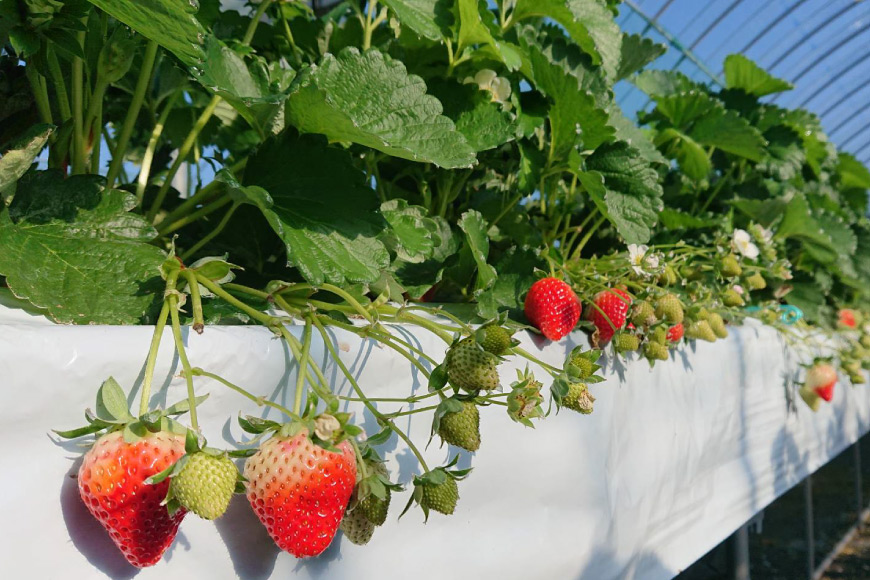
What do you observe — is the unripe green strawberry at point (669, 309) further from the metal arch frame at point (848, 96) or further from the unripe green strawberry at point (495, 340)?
the metal arch frame at point (848, 96)

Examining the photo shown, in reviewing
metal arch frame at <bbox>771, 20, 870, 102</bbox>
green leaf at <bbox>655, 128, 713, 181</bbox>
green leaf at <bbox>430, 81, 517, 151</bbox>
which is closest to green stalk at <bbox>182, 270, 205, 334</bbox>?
green leaf at <bbox>430, 81, 517, 151</bbox>

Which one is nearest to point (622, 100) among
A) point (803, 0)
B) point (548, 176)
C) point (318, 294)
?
point (803, 0)

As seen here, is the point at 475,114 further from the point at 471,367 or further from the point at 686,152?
the point at 686,152

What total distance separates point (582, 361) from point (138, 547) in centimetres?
29

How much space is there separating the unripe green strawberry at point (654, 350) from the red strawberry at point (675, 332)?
45mm

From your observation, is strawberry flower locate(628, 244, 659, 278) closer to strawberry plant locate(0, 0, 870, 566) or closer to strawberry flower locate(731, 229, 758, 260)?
strawberry plant locate(0, 0, 870, 566)

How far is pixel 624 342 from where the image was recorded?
0.71 m

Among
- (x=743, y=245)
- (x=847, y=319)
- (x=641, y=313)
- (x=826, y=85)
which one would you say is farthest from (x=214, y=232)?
(x=826, y=85)

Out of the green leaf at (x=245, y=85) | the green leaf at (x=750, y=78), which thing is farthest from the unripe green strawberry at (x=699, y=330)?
the green leaf at (x=750, y=78)

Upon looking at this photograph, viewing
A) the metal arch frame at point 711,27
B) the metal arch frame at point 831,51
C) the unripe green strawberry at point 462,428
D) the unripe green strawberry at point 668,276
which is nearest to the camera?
the unripe green strawberry at point 462,428

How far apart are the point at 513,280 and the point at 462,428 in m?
0.33

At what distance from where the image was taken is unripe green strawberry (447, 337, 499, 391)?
1.25ft

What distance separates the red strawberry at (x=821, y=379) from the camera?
4.51 feet

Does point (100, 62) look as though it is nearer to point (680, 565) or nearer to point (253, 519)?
point (253, 519)
